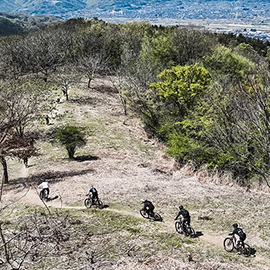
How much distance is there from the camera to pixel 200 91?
37.1m

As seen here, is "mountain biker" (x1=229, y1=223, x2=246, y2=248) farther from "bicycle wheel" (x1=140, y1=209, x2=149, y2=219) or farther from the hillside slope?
"bicycle wheel" (x1=140, y1=209, x2=149, y2=219)

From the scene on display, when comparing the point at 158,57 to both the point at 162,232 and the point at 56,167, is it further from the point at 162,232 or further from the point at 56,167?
the point at 162,232

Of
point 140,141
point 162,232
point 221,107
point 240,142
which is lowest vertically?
point 140,141

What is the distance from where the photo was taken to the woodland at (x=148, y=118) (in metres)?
17.0

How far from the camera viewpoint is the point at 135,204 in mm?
22766

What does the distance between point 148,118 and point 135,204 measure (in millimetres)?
25106

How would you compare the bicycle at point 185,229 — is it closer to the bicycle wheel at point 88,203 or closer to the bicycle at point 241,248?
the bicycle at point 241,248

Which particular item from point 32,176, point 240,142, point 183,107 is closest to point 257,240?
point 240,142

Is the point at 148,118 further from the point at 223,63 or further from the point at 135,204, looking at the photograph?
the point at 223,63

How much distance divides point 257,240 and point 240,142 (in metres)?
12.4

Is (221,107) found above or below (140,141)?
above

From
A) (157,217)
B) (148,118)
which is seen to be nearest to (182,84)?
(148,118)

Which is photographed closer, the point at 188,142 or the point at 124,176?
the point at 124,176

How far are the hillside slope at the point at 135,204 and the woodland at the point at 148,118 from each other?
0.61ft
